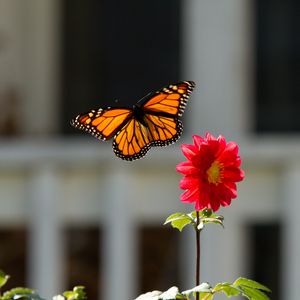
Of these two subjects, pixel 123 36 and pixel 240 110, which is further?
pixel 123 36

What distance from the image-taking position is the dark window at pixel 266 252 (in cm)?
761

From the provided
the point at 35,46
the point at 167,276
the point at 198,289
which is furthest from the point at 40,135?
the point at 198,289

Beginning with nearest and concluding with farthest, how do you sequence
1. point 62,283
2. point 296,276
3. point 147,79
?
point 296,276 < point 62,283 < point 147,79

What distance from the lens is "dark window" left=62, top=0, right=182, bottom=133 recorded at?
8000 mm

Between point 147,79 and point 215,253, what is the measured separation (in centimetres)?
160

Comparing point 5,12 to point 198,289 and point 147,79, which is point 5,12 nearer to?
point 147,79

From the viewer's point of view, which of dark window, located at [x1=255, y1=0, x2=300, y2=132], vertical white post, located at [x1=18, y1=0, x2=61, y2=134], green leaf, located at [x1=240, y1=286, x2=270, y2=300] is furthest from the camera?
vertical white post, located at [x1=18, y1=0, x2=61, y2=134]

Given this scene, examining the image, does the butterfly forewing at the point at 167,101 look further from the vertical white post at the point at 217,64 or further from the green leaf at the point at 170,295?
the vertical white post at the point at 217,64

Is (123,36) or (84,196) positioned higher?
(123,36)

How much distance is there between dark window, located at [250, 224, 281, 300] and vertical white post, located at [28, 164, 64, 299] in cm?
135

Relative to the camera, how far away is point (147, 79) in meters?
7.95

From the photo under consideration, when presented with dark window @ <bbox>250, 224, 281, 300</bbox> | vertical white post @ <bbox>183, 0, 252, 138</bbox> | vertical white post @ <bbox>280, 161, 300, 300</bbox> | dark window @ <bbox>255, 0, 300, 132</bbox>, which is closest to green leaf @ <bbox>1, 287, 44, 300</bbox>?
vertical white post @ <bbox>280, 161, 300, 300</bbox>

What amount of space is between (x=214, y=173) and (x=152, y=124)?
0.51 ft

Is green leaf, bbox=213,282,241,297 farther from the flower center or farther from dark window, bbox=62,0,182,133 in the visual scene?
dark window, bbox=62,0,182,133
